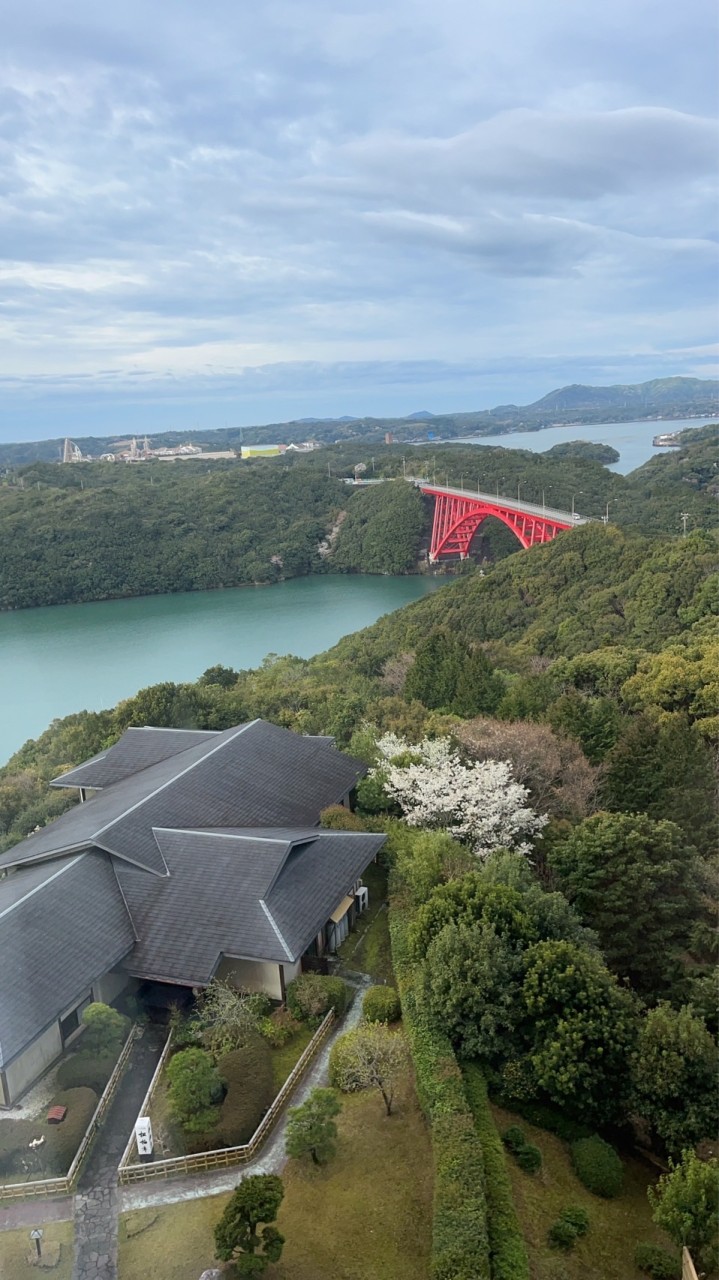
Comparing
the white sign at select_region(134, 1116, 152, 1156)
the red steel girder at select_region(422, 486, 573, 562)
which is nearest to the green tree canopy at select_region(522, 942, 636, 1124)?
the white sign at select_region(134, 1116, 152, 1156)

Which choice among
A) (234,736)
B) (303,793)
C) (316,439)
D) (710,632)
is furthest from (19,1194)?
(316,439)

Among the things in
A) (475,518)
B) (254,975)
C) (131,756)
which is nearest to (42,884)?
(254,975)

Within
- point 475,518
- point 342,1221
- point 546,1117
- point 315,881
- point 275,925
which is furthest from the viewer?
point 475,518

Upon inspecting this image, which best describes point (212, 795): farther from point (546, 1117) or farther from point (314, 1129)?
point (546, 1117)

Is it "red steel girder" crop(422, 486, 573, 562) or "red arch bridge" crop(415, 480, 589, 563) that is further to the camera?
"red steel girder" crop(422, 486, 573, 562)

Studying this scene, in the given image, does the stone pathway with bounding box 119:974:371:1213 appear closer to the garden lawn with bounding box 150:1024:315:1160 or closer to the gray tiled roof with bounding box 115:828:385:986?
the garden lawn with bounding box 150:1024:315:1160
